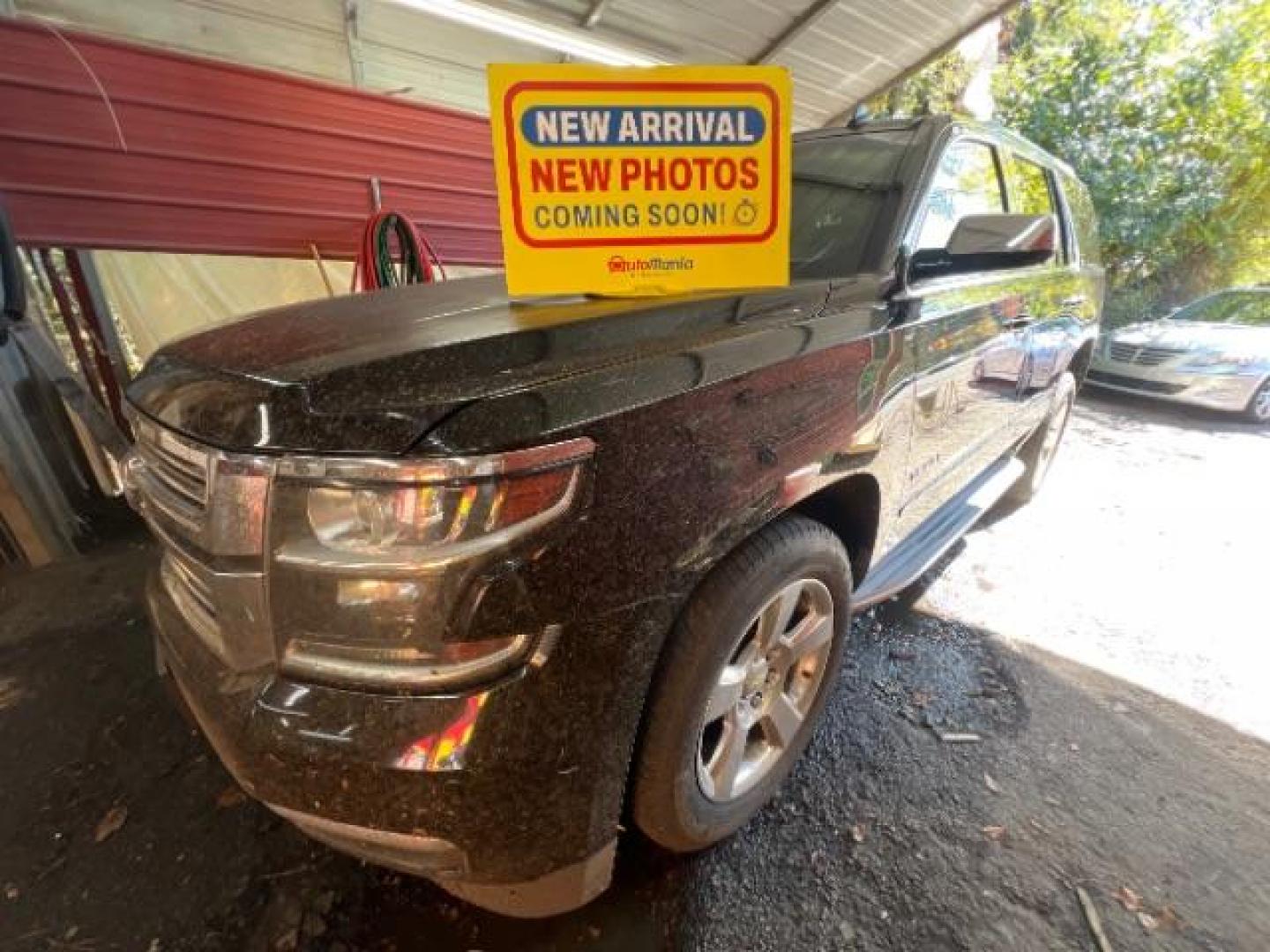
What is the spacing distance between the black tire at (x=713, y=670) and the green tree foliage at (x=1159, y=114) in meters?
8.90

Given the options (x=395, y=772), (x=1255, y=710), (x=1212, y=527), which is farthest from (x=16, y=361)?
(x=1212, y=527)

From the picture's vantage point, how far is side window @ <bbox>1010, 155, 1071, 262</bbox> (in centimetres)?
243

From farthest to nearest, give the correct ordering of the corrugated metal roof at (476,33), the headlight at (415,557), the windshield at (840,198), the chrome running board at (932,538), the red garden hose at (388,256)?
the corrugated metal roof at (476,33) < the red garden hose at (388,256) < the chrome running board at (932,538) < the windshield at (840,198) < the headlight at (415,557)

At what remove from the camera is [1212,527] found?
10.8 feet

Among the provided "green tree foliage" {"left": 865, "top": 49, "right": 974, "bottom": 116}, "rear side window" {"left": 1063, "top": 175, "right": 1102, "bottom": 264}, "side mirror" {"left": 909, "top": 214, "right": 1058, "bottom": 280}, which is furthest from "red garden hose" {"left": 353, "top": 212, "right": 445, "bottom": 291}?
"green tree foliage" {"left": 865, "top": 49, "right": 974, "bottom": 116}

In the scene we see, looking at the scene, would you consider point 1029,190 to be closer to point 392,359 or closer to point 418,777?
point 392,359

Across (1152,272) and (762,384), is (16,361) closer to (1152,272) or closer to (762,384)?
(762,384)

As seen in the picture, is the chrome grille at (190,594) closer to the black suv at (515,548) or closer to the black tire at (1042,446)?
the black suv at (515,548)

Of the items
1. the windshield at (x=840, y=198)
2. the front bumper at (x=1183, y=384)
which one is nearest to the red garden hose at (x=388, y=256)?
the windshield at (x=840, y=198)

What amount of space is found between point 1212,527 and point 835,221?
325 cm

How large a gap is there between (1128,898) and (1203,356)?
6247 millimetres

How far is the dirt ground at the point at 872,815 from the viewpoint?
1.32 m

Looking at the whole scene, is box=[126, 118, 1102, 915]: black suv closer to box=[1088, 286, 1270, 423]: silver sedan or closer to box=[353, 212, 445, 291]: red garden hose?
box=[353, 212, 445, 291]: red garden hose

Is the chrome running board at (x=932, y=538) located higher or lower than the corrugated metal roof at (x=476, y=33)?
lower
